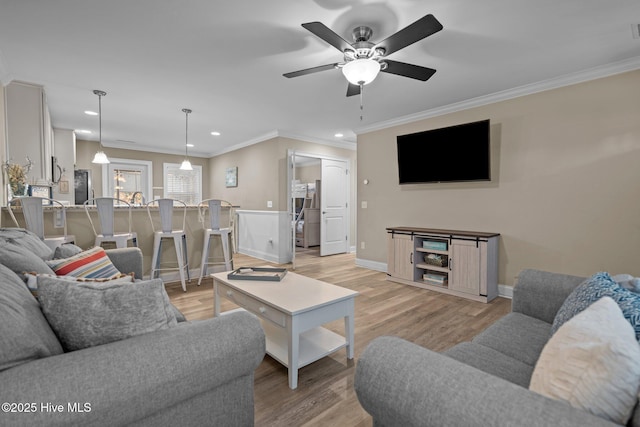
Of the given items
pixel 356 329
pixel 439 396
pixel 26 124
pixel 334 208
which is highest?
pixel 26 124

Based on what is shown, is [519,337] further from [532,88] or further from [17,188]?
[17,188]

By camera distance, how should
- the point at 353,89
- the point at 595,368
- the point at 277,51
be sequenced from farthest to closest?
the point at 353,89, the point at 277,51, the point at 595,368

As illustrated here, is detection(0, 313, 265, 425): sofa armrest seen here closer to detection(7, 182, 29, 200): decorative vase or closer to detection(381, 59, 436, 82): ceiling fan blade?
detection(381, 59, 436, 82): ceiling fan blade

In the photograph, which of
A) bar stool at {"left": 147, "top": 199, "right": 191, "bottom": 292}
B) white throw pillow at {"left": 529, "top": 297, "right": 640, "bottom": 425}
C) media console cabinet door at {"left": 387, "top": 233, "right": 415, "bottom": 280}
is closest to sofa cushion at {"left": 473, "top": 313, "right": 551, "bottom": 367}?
white throw pillow at {"left": 529, "top": 297, "right": 640, "bottom": 425}

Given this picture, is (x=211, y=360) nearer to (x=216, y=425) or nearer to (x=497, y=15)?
(x=216, y=425)

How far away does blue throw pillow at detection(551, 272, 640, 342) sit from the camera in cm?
89

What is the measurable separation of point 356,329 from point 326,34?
7.60 ft

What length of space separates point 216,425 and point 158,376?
1.08ft

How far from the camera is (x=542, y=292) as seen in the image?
172cm

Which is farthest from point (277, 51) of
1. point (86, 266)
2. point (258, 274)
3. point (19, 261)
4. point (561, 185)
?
point (561, 185)

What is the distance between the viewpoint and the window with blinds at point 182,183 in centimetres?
736

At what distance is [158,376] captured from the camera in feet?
2.92

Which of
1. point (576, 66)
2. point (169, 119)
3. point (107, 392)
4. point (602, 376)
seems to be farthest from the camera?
point (169, 119)

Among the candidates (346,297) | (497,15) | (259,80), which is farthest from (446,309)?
(259,80)
